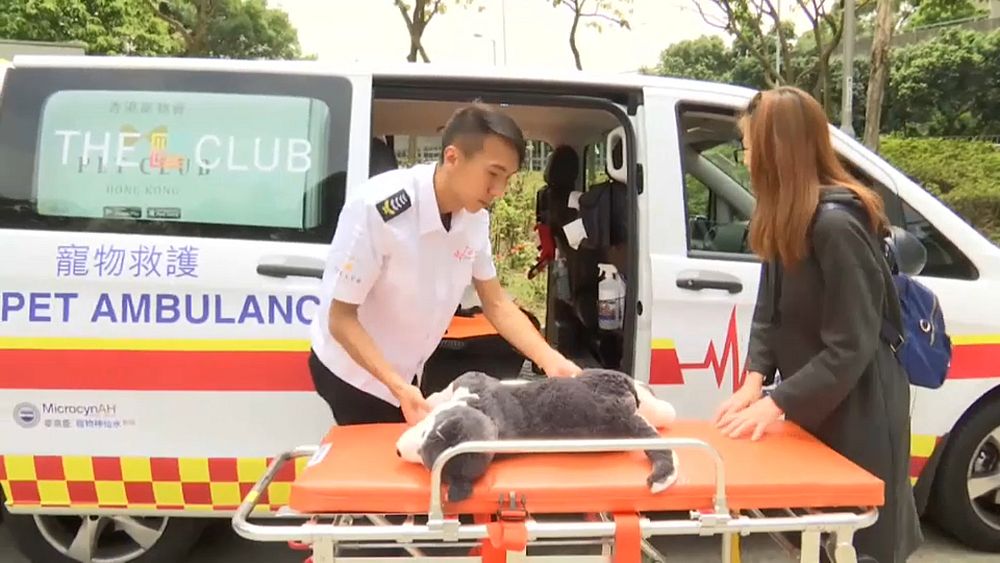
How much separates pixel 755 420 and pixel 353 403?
103 cm

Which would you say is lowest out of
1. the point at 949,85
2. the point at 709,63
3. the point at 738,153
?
the point at 738,153

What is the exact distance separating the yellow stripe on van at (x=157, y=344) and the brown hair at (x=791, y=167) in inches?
58.4

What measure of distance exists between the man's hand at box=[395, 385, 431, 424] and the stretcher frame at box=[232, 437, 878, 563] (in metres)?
0.31

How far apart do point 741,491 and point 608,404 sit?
32 cm

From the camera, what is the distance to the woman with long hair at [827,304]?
1.88 m

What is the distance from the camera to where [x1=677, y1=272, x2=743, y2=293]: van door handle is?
294 centimetres

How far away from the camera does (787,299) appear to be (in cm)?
203

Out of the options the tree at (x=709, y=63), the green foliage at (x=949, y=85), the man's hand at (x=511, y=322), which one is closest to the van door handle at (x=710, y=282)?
the man's hand at (x=511, y=322)

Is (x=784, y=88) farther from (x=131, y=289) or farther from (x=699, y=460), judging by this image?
(x=131, y=289)

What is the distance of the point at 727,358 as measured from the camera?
9.72 ft

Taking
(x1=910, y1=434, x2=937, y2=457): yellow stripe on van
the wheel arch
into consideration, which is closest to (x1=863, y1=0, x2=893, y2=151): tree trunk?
the wheel arch

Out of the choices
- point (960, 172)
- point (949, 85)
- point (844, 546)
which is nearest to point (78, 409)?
point (844, 546)

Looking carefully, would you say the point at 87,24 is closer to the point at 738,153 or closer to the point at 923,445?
the point at 738,153

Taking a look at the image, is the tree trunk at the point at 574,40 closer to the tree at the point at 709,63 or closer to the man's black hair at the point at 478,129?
the man's black hair at the point at 478,129
